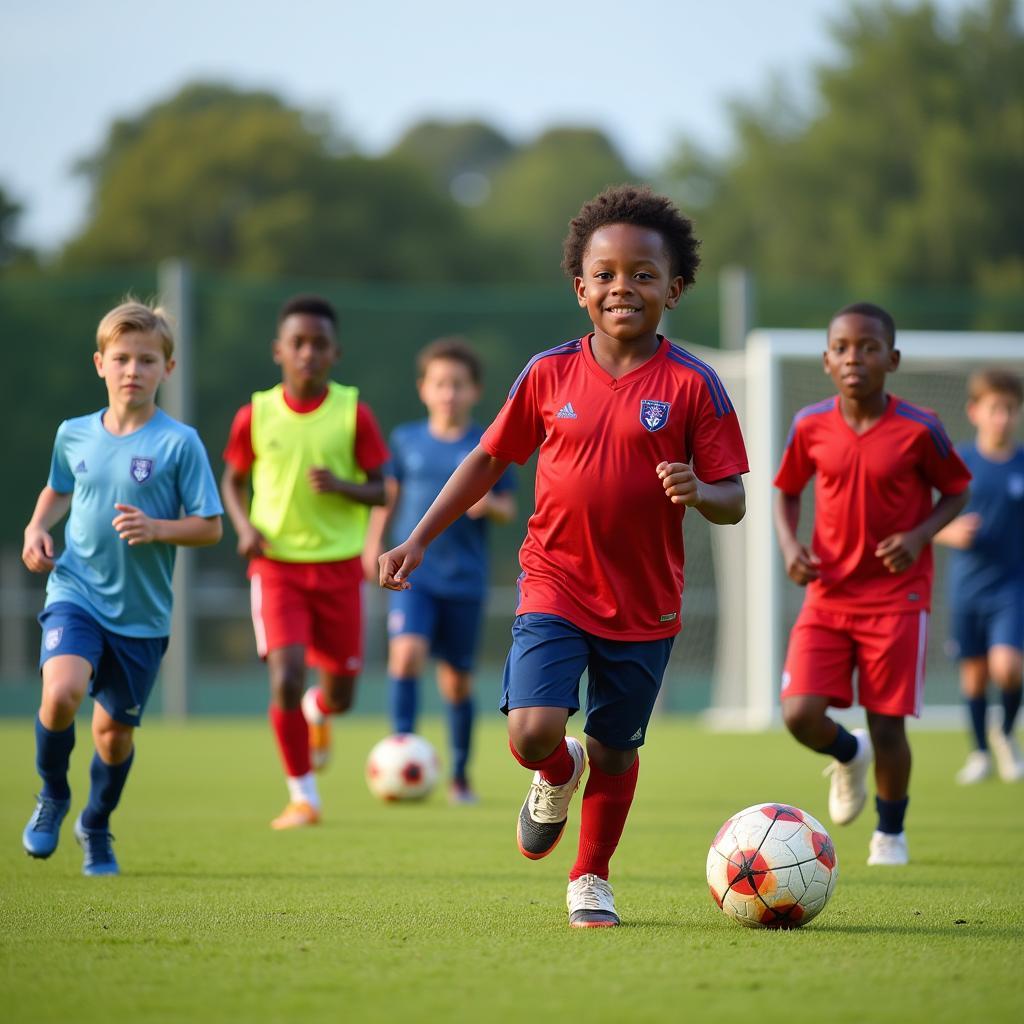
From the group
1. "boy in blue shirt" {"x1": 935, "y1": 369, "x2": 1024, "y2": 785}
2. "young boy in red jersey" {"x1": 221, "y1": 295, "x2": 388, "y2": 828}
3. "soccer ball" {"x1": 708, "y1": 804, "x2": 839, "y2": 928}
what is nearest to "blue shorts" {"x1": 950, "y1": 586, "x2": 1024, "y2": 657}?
"boy in blue shirt" {"x1": 935, "y1": 369, "x2": 1024, "y2": 785}

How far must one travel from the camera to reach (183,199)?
118 ft

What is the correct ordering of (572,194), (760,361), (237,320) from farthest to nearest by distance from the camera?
(572,194) → (237,320) → (760,361)

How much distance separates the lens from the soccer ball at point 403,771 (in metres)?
8.20

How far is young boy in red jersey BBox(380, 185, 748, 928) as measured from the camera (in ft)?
15.0

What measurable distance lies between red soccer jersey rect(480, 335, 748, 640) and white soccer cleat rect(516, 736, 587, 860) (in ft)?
1.42

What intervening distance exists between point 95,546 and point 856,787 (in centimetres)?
296

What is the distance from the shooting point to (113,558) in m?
5.67

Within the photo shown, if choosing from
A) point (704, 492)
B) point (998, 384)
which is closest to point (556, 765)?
point (704, 492)

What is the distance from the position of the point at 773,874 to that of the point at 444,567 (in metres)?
4.18

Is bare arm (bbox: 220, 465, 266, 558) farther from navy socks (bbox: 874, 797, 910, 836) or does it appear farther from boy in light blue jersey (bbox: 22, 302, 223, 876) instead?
navy socks (bbox: 874, 797, 910, 836)

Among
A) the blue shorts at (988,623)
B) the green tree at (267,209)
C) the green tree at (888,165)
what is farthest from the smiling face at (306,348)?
the green tree at (888,165)

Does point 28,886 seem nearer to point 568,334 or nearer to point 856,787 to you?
point 856,787

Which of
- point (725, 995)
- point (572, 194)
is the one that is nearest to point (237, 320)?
point (725, 995)

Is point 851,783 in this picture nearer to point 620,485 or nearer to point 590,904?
point 590,904
